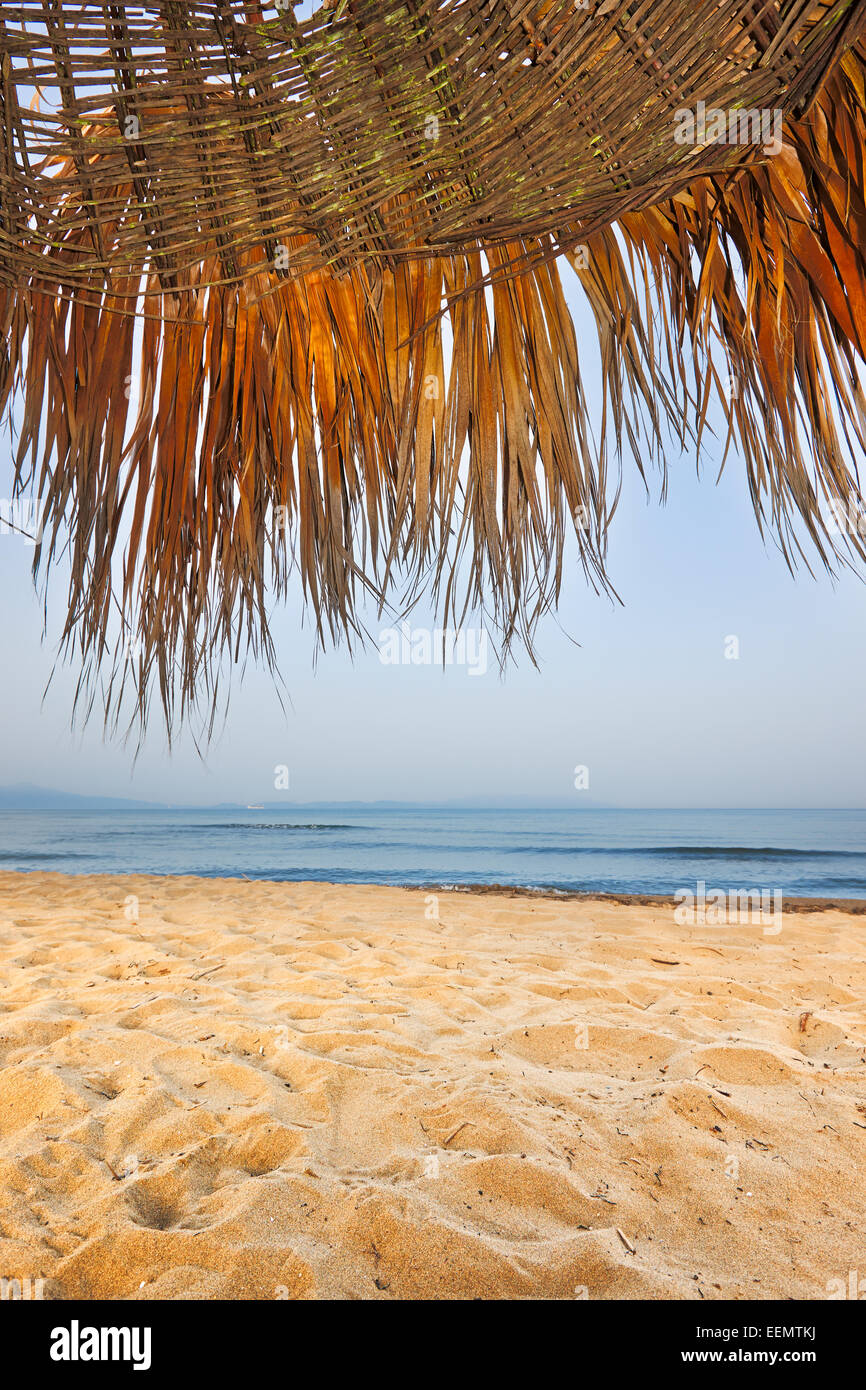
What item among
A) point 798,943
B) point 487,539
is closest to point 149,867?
point 798,943

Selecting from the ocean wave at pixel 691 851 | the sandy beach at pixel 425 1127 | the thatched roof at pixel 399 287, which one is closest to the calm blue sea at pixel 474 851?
the ocean wave at pixel 691 851

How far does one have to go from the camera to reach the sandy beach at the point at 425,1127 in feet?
3.74

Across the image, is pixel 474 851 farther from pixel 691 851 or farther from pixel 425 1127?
pixel 425 1127

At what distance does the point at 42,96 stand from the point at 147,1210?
1.58 m

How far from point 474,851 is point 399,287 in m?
10.5

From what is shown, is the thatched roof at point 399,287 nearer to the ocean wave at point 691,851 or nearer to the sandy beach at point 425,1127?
the sandy beach at point 425,1127

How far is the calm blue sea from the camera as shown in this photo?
27.8 feet

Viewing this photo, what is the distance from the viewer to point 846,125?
101 centimetres

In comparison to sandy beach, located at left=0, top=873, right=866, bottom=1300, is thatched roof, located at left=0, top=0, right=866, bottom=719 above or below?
above

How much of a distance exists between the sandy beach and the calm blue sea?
5.03 meters

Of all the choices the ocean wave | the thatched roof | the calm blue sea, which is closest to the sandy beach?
the thatched roof

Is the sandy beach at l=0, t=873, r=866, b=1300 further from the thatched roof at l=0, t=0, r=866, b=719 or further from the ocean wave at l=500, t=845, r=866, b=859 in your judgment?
the ocean wave at l=500, t=845, r=866, b=859

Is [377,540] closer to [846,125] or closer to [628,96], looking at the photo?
[628,96]

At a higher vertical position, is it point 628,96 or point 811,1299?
point 628,96
